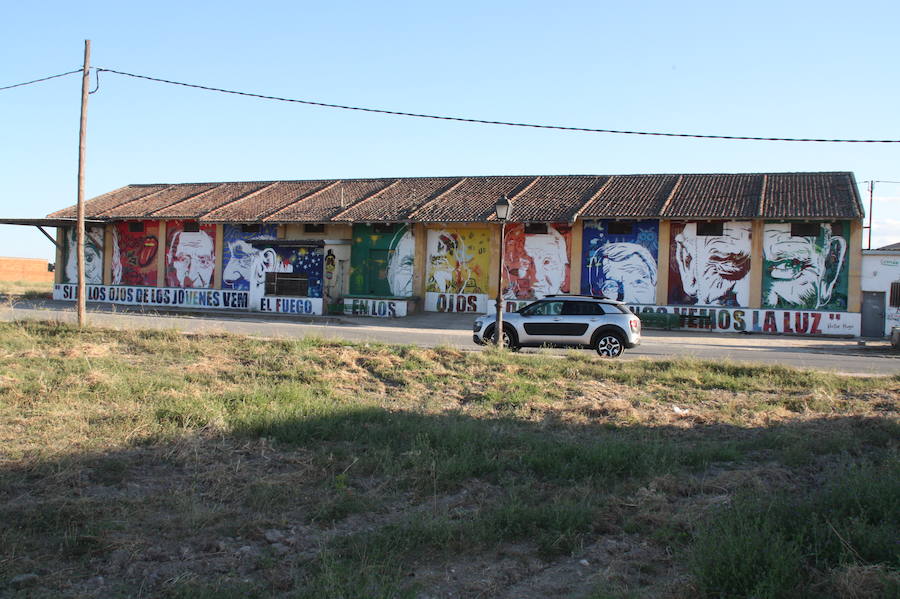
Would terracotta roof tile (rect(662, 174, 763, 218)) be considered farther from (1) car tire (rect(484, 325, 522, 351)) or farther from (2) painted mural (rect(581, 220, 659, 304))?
(1) car tire (rect(484, 325, 522, 351))

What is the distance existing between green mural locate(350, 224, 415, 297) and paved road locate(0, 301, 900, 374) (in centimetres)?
313

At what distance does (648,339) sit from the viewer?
24.9m

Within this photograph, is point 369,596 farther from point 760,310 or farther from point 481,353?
point 760,310

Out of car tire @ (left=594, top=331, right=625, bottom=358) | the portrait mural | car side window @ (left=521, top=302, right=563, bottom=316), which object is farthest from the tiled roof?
car tire @ (left=594, top=331, right=625, bottom=358)

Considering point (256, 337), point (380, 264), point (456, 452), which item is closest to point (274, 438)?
point (456, 452)

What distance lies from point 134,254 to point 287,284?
10.1 metres

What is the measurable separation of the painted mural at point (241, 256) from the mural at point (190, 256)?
769mm

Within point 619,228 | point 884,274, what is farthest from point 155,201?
point 884,274

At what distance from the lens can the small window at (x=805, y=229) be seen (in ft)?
92.2

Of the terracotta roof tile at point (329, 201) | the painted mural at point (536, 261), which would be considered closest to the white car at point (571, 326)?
the painted mural at point (536, 261)

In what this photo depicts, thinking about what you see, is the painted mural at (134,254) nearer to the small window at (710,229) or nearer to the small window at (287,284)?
the small window at (287,284)

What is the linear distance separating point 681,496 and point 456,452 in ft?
7.34

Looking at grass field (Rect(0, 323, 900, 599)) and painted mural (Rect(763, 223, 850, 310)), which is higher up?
painted mural (Rect(763, 223, 850, 310))

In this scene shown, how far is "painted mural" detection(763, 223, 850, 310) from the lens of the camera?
2784cm
